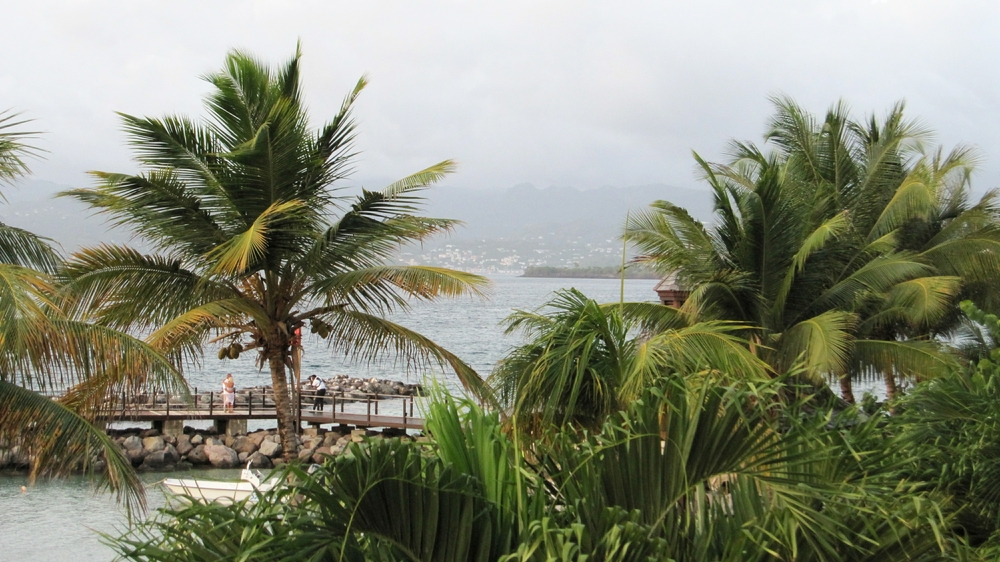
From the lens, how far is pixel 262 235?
11641mm

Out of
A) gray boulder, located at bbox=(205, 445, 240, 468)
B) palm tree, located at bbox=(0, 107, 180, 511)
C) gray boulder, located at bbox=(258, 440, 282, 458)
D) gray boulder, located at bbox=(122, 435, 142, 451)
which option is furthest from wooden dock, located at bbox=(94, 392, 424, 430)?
palm tree, located at bbox=(0, 107, 180, 511)

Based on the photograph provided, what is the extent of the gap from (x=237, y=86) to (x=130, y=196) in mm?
1955

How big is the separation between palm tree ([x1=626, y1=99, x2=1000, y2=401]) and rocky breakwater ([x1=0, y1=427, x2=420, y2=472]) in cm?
1381

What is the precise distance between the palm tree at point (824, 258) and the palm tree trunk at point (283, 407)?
603cm

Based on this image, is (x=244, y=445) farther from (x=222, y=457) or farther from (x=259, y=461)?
(x=259, y=461)

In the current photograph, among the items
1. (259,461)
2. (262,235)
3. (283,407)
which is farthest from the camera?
(259,461)

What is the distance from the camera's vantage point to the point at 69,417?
28.6 ft

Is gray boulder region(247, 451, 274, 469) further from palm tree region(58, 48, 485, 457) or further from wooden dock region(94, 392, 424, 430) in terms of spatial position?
palm tree region(58, 48, 485, 457)

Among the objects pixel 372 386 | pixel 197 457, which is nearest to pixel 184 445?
pixel 197 457

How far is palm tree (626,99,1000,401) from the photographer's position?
14742 millimetres

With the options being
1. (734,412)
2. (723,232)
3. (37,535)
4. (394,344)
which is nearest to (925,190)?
(723,232)

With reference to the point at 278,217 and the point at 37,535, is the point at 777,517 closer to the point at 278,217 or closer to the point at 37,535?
the point at 278,217

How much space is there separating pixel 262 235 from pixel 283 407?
2.68 m

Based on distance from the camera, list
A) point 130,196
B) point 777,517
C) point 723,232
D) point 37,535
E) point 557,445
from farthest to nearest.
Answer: point 37,535 < point 723,232 < point 130,196 < point 557,445 < point 777,517
